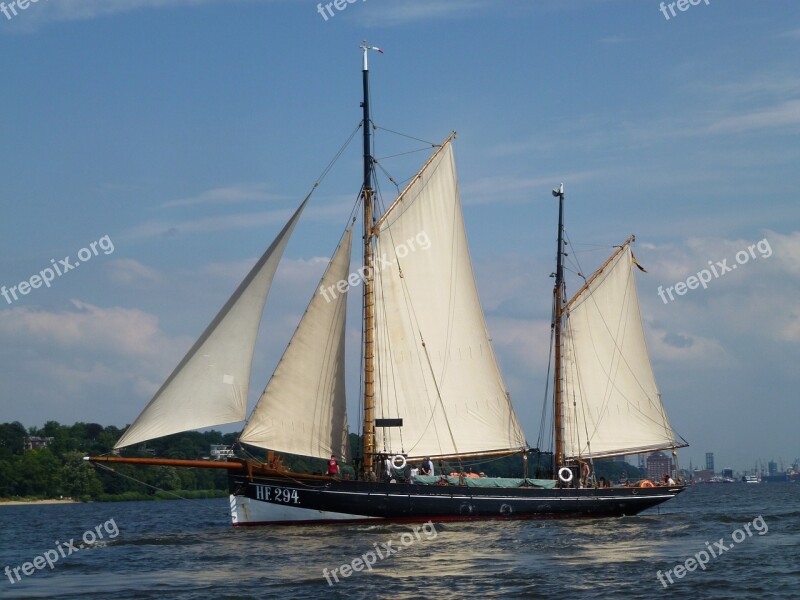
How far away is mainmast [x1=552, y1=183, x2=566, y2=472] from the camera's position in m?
66.1

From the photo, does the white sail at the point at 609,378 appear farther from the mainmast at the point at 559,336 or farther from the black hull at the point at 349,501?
the black hull at the point at 349,501

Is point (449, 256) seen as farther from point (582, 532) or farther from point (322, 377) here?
point (582, 532)

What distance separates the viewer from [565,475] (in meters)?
63.8

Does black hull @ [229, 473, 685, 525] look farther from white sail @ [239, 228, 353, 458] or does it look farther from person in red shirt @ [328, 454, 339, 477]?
white sail @ [239, 228, 353, 458]

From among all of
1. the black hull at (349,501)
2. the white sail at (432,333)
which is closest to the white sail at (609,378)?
the white sail at (432,333)

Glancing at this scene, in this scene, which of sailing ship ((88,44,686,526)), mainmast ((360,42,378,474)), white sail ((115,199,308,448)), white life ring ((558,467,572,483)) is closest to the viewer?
white sail ((115,199,308,448))

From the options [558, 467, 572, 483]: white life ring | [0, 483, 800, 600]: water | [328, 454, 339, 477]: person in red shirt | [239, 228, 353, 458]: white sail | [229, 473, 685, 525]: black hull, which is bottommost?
[0, 483, 800, 600]: water

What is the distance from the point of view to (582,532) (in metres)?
54.6

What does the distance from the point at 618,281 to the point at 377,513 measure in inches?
835

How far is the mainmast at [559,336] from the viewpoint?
66.1 metres

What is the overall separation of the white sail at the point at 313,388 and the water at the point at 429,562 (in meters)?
4.28

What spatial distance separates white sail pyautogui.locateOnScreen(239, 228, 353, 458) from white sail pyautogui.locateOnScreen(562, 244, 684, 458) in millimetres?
A: 15914

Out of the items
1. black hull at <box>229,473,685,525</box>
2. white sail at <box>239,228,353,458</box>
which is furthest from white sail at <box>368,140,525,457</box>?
A: black hull at <box>229,473,685,525</box>

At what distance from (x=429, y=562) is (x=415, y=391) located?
57.4 feet
